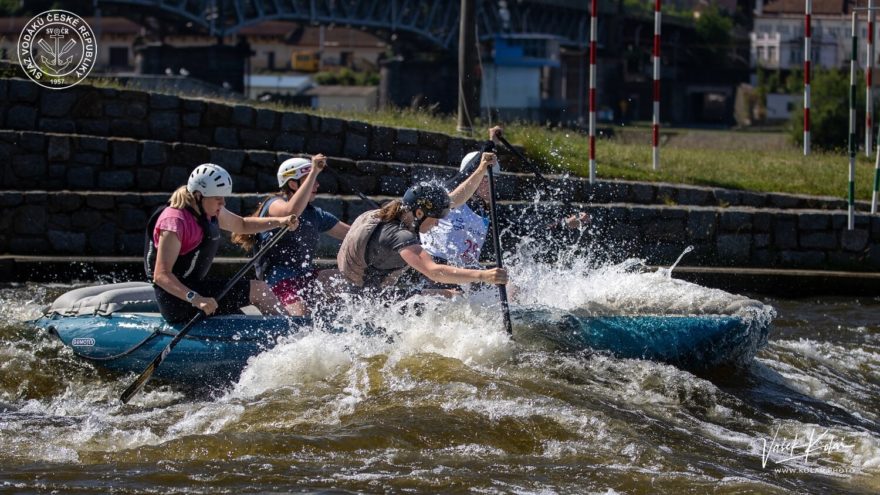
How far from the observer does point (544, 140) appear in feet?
47.7

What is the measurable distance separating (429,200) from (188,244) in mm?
1485

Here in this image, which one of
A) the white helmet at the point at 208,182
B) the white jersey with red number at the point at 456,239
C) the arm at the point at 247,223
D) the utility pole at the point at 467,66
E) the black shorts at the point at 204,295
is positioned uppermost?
the utility pole at the point at 467,66

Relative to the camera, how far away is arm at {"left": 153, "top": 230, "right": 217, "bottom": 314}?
763 cm

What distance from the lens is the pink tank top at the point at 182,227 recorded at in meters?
7.64

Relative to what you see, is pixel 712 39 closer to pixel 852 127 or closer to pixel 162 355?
pixel 852 127

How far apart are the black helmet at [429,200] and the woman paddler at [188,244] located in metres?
0.82

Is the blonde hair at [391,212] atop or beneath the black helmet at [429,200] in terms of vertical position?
beneath

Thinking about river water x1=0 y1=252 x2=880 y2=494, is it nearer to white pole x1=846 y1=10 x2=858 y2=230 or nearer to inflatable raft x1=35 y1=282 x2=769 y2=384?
inflatable raft x1=35 y1=282 x2=769 y2=384

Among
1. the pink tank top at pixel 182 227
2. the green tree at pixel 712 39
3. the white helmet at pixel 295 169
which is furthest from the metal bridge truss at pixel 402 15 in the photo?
the pink tank top at pixel 182 227

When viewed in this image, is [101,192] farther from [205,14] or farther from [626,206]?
[205,14]

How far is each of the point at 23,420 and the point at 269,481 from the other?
1.94m

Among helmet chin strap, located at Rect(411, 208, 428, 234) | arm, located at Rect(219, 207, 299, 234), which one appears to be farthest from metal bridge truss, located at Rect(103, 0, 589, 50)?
helmet chin strap, located at Rect(411, 208, 428, 234)

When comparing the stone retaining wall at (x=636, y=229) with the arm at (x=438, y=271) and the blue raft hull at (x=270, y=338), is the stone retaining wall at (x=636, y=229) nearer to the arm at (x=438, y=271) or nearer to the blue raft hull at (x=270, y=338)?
the blue raft hull at (x=270, y=338)

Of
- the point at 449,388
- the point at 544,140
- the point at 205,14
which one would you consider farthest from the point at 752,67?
the point at 449,388
